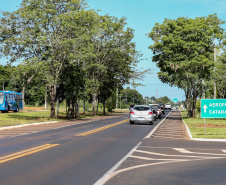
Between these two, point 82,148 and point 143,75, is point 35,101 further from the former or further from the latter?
point 82,148

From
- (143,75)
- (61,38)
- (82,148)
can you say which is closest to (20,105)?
(143,75)

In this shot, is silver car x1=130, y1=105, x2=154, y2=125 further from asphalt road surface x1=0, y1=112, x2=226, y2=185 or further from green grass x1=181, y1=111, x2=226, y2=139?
asphalt road surface x1=0, y1=112, x2=226, y2=185

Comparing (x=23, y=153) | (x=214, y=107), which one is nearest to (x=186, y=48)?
(x=214, y=107)

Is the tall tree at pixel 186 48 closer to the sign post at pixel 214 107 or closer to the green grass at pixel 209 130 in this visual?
the green grass at pixel 209 130

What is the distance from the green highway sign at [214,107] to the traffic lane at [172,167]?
6.07 meters

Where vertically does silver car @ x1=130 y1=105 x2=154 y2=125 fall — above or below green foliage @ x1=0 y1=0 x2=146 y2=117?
below

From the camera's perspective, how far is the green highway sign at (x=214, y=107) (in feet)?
66.9

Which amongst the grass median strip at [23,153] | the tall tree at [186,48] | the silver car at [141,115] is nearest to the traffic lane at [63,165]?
the grass median strip at [23,153]

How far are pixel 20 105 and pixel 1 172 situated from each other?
54.7 m

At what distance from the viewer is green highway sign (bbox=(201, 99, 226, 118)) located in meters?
20.4

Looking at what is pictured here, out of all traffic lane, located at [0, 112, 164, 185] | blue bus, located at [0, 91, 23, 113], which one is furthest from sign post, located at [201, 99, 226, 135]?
blue bus, located at [0, 91, 23, 113]

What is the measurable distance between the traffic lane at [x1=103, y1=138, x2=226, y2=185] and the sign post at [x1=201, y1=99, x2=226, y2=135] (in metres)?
6.07

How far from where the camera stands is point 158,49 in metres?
44.2

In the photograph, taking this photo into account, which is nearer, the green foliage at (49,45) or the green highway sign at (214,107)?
the green highway sign at (214,107)
